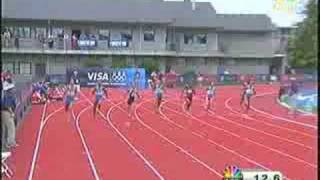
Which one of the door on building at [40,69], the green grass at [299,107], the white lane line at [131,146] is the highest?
the door on building at [40,69]

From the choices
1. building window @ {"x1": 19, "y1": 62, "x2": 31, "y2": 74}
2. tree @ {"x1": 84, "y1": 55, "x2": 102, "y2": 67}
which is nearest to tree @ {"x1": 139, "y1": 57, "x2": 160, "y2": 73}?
tree @ {"x1": 84, "y1": 55, "x2": 102, "y2": 67}

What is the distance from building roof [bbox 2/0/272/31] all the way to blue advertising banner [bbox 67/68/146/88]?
5.94 metres

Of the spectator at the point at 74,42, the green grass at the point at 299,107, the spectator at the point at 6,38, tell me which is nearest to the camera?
the green grass at the point at 299,107

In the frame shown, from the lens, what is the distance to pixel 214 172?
14.3 meters

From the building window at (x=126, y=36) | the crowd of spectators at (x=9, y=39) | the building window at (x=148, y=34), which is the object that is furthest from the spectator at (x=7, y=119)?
the building window at (x=148, y=34)

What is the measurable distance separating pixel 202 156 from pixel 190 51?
40.8 metres

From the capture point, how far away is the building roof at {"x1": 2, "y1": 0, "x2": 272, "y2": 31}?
55.2 metres

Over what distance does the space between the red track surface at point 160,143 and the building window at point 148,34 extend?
74.4 ft

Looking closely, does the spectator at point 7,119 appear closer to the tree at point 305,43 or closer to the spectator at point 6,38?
the tree at point 305,43

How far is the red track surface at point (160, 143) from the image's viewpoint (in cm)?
1455

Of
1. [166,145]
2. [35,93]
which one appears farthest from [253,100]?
[166,145]

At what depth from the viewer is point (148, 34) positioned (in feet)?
185

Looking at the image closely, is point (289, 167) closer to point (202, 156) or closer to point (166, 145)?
point (202, 156)

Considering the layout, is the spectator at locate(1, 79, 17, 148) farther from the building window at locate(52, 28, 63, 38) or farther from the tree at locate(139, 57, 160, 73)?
the building window at locate(52, 28, 63, 38)
